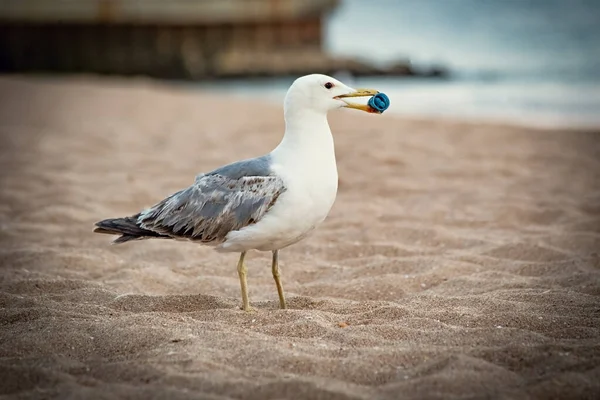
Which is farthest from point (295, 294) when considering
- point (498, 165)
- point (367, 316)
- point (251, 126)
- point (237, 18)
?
point (237, 18)

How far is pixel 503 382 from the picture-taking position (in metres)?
2.87

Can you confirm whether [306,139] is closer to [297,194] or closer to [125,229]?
[297,194]

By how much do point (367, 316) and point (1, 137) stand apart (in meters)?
6.16

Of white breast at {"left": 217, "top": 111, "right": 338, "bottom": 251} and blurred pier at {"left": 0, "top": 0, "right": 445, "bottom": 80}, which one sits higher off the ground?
blurred pier at {"left": 0, "top": 0, "right": 445, "bottom": 80}

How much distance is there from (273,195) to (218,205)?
314mm

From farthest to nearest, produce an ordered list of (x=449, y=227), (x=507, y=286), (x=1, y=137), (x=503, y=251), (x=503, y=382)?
(x=1, y=137) < (x=449, y=227) < (x=503, y=251) < (x=507, y=286) < (x=503, y=382)

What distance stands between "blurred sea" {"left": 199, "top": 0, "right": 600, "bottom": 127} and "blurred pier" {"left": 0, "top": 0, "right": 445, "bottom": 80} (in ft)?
4.10

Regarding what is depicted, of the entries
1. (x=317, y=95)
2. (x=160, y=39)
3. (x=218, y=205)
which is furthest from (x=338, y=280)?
(x=160, y=39)

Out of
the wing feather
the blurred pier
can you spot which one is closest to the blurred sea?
the blurred pier

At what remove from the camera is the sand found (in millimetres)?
2973

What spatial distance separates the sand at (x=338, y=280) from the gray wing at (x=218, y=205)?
371 mm

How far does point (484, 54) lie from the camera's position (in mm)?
23172

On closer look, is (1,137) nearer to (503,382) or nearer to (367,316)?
(367,316)

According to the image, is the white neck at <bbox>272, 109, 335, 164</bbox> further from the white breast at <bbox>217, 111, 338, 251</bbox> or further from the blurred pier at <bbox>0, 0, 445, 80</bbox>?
the blurred pier at <bbox>0, 0, 445, 80</bbox>
